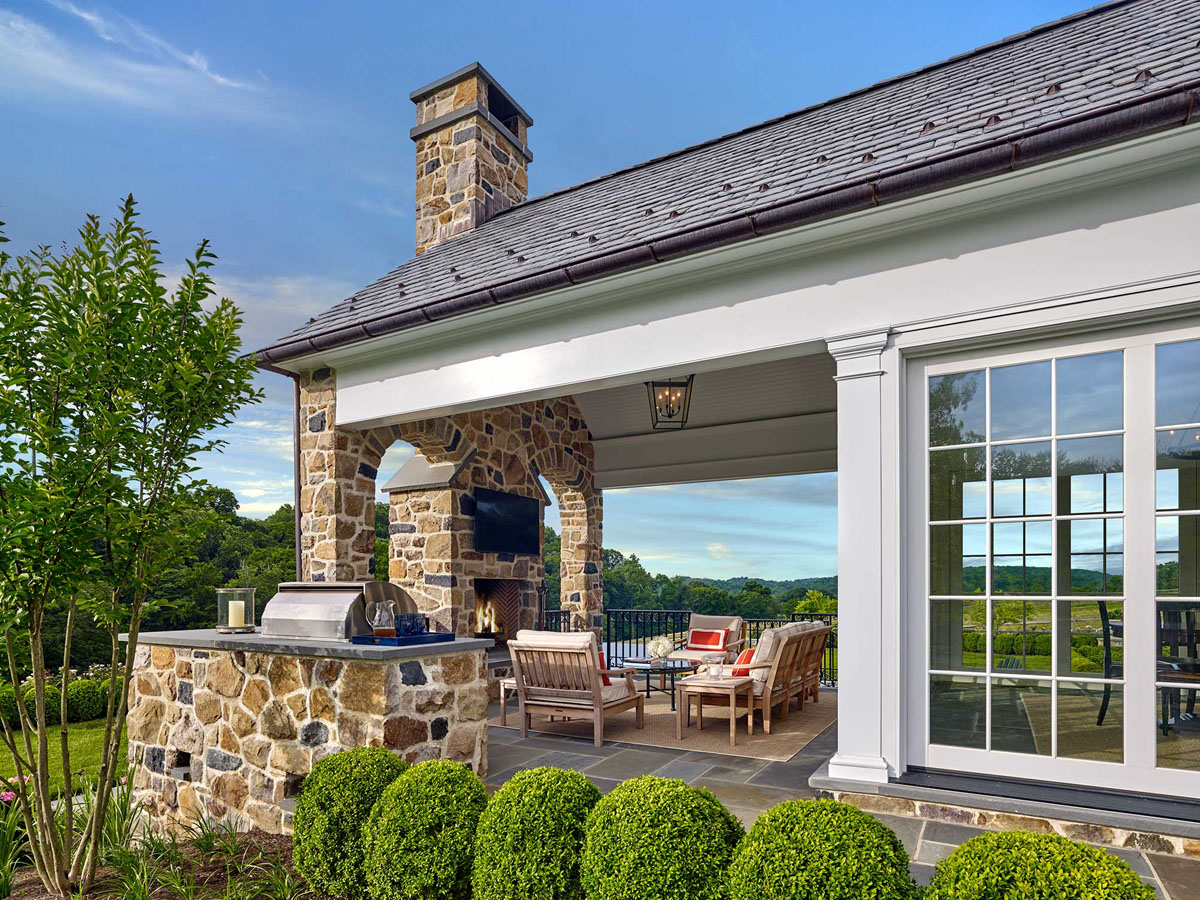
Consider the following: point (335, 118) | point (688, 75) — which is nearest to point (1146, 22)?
point (335, 118)

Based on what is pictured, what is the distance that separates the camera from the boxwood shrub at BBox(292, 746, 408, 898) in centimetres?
328

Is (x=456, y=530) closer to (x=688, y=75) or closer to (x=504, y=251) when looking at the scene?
(x=504, y=251)

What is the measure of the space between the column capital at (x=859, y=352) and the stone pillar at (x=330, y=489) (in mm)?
4670

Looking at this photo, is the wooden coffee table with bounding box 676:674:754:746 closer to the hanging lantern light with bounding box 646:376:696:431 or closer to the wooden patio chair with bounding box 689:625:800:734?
the wooden patio chair with bounding box 689:625:800:734

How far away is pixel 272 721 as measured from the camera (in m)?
4.37

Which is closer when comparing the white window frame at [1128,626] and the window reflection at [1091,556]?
the white window frame at [1128,626]

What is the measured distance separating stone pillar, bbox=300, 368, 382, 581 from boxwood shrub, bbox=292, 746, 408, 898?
351 centimetres

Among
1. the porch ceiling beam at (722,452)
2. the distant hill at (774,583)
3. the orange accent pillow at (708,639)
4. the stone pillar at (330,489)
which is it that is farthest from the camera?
the distant hill at (774,583)

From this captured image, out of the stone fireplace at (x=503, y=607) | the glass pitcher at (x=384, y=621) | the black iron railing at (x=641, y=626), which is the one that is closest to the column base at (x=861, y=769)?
the glass pitcher at (x=384, y=621)

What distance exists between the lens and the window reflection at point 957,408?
3.86m

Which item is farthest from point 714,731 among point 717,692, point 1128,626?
A: point 1128,626

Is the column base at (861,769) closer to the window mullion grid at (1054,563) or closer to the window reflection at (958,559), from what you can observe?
the window mullion grid at (1054,563)

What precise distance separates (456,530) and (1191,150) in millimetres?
6682

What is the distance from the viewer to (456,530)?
7891mm
